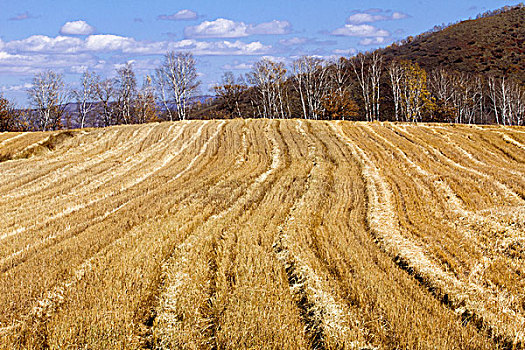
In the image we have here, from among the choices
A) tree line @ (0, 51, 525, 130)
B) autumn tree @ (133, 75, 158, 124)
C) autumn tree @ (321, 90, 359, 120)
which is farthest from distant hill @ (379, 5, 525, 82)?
autumn tree @ (133, 75, 158, 124)

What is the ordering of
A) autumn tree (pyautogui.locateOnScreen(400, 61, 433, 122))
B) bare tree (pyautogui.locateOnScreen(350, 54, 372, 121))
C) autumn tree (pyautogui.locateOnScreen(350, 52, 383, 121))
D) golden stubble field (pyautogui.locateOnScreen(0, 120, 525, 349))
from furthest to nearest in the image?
autumn tree (pyautogui.locateOnScreen(400, 61, 433, 122)) < bare tree (pyautogui.locateOnScreen(350, 54, 372, 121)) < autumn tree (pyautogui.locateOnScreen(350, 52, 383, 121)) < golden stubble field (pyautogui.locateOnScreen(0, 120, 525, 349))

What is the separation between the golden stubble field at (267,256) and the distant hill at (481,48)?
68849mm

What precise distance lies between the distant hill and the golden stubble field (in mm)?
68849

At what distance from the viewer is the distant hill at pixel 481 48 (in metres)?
73.8

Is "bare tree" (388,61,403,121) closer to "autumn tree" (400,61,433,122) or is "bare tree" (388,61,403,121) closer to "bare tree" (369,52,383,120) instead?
"autumn tree" (400,61,433,122)

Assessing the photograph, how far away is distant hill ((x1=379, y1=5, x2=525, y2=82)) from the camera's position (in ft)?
242

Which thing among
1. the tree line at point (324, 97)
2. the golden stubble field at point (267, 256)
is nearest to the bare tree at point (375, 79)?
the tree line at point (324, 97)

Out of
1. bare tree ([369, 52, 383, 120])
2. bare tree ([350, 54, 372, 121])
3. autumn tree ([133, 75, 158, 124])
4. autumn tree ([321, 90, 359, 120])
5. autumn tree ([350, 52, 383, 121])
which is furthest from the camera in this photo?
autumn tree ([133, 75, 158, 124])

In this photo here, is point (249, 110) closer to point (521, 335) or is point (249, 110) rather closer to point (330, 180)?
point (330, 180)

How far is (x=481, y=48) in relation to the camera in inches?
3250

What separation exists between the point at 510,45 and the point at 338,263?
97019 millimetres

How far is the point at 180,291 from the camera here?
6.41 metres

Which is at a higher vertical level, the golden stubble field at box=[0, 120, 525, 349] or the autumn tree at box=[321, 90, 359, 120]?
the autumn tree at box=[321, 90, 359, 120]

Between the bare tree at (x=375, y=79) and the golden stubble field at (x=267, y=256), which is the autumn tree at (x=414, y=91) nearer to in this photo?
the bare tree at (x=375, y=79)
